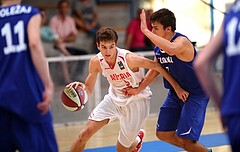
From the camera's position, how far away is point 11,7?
4.25 m

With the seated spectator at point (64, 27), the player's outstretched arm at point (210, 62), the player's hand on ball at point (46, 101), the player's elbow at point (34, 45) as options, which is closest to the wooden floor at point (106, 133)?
the seated spectator at point (64, 27)

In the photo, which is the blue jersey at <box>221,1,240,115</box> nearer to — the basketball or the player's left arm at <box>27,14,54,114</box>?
the player's left arm at <box>27,14,54,114</box>

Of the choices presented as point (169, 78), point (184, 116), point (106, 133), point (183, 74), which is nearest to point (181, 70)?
point (183, 74)

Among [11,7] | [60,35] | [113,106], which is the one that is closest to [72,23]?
[60,35]

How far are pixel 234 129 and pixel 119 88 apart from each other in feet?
11.2

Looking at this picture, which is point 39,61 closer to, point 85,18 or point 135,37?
point 135,37

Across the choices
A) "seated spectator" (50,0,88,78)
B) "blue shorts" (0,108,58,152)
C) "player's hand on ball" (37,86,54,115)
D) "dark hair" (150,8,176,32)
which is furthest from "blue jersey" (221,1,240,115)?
"seated spectator" (50,0,88,78)

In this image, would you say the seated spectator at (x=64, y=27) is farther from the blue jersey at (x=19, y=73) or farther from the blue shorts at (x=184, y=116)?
the blue jersey at (x=19, y=73)

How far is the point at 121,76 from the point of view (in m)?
6.48

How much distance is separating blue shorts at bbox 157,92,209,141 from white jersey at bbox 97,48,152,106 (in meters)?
0.31

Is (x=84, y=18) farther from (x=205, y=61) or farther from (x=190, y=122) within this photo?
(x=205, y=61)

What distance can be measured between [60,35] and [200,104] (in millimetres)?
6135

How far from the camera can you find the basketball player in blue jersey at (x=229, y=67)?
3264mm

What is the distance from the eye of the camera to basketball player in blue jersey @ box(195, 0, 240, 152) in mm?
3264
